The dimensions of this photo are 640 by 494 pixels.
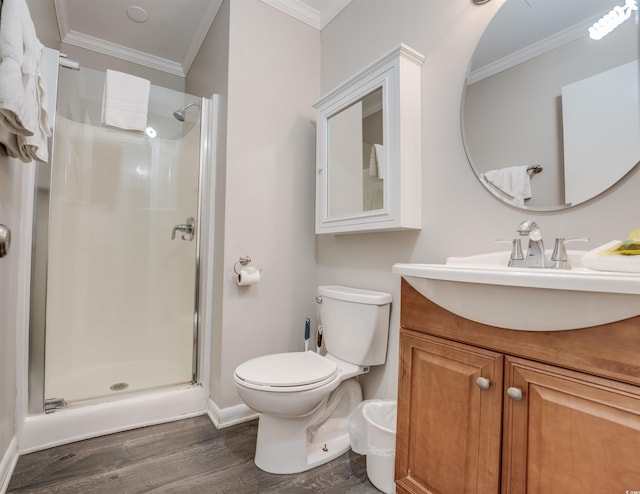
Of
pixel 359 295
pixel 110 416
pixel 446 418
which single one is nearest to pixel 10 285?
pixel 110 416

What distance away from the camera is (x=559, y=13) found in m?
1.05

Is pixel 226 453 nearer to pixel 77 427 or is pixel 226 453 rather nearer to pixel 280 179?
pixel 77 427

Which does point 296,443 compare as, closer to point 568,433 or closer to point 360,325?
point 360,325

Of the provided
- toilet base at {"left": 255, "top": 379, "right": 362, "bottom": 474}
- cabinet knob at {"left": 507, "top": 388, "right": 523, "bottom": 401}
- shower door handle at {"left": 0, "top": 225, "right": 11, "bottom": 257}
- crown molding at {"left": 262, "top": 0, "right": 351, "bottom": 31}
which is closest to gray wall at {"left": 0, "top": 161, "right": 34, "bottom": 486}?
shower door handle at {"left": 0, "top": 225, "right": 11, "bottom": 257}

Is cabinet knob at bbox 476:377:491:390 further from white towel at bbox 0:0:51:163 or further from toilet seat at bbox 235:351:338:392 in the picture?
white towel at bbox 0:0:51:163

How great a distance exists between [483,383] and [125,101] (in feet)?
6.80

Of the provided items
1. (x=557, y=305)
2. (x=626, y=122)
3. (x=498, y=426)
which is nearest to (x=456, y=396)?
(x=498, y=426)

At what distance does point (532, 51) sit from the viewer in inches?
44.1

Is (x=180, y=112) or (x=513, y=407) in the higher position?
(x=180, y=112)

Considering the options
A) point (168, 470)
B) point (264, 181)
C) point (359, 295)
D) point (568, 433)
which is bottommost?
point (168, 470)

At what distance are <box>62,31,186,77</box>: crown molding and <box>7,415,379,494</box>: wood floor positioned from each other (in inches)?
107

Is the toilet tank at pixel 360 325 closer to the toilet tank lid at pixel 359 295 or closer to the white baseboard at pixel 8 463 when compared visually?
the toilet tank lid at pixel 359 295

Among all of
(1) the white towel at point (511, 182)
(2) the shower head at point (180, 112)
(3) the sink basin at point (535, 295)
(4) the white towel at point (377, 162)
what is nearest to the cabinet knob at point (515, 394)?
(3) the sink basin at point (535, 295)

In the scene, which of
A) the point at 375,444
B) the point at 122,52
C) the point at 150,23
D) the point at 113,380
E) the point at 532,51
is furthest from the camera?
the point at 122,52
